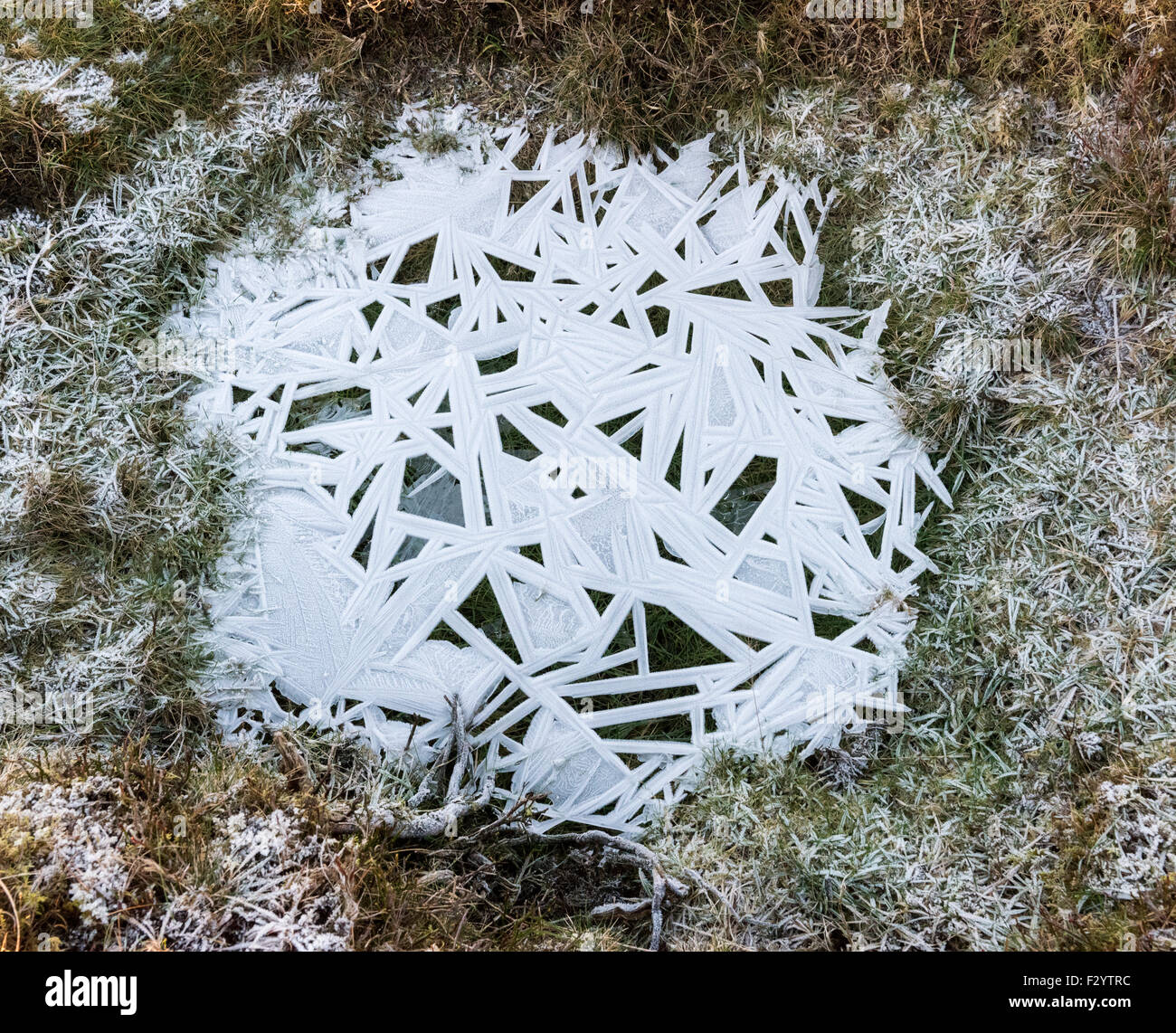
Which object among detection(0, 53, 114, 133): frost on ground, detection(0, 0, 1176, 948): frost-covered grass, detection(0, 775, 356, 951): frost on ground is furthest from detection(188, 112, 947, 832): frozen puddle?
→ detection(0, 53, 114, 133): frost on ground

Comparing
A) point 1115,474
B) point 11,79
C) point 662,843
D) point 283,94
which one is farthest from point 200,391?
point 1115,474

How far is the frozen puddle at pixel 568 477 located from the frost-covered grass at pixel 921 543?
0.38 feet

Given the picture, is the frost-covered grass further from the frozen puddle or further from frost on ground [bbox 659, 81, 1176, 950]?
the frozen puddle

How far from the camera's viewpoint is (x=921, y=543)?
1977 millimetres

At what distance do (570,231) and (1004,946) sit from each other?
204cm

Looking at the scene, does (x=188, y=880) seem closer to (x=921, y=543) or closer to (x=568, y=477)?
(x=568, y=477)

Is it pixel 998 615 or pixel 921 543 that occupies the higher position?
pixel 921 543

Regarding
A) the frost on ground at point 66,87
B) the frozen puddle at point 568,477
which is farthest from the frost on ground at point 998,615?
the frost on ground at point 66,87

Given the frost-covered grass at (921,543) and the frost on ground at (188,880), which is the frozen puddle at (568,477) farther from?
the frost on ground at (188,880)

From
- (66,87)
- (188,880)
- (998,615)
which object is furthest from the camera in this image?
(66,87)

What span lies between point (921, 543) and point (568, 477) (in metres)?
0.93

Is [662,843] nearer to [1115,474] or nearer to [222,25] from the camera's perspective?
[1115,474]

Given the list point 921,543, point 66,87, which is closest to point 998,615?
point 921,543

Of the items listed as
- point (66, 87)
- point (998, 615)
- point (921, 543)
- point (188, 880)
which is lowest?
point (188, 880)
